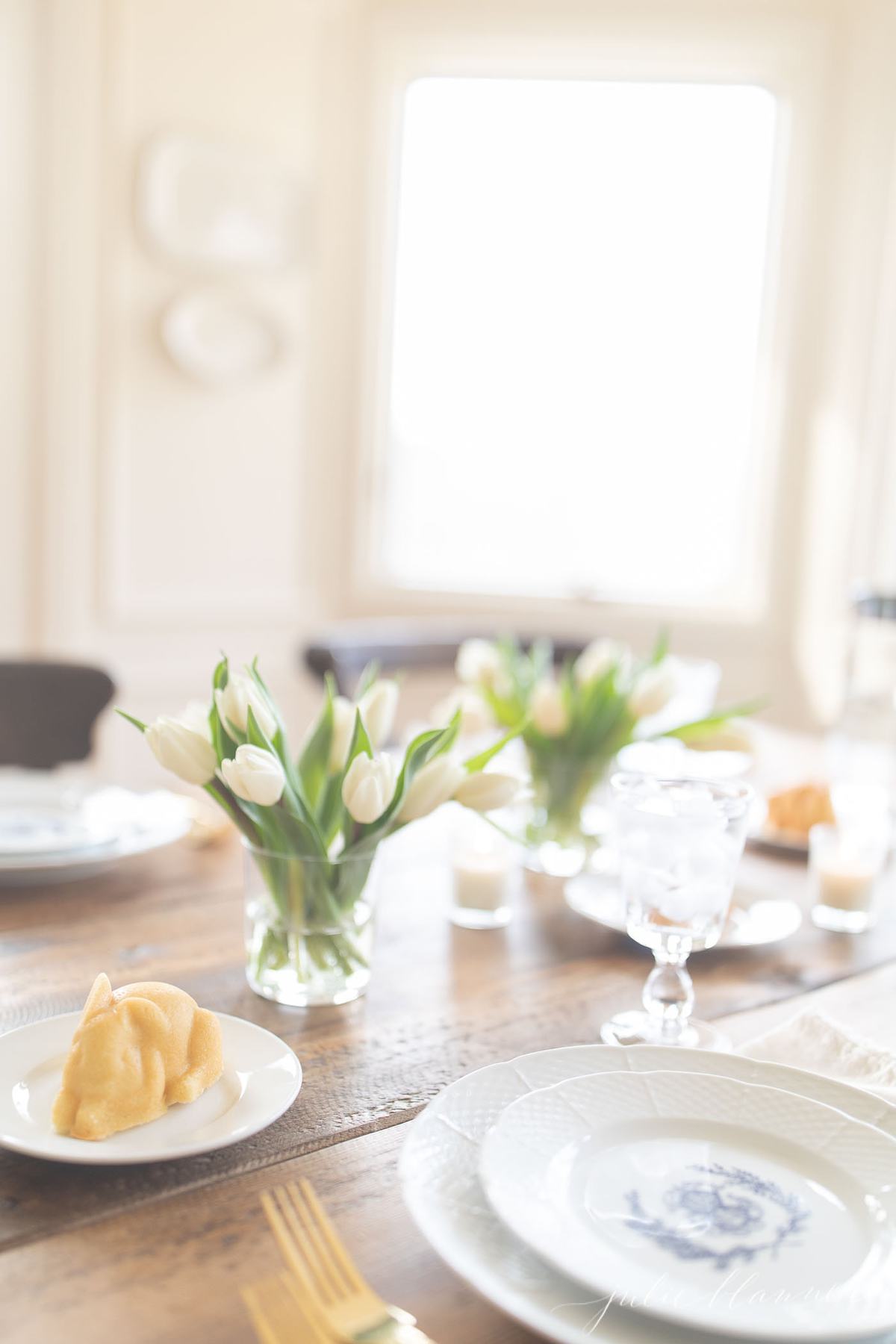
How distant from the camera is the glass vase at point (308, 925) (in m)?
1.00

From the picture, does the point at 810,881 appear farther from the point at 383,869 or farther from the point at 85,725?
the point at 85,725

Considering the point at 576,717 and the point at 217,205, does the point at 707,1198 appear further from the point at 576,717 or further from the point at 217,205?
the point at 217,205

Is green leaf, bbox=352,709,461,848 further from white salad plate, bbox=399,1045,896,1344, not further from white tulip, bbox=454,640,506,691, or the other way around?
white tulip, bbox=454,640,506,691

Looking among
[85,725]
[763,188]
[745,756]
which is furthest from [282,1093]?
[763,188]

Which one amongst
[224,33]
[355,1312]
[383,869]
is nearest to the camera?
[355,1312]

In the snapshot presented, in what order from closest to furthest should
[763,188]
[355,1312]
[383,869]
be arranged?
[355,1312] → [383,869] → [763,188]

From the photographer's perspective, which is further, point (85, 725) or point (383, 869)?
point (85, 725)

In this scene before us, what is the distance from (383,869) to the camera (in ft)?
4.57

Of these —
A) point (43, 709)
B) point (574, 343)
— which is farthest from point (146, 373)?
point (43, 709)

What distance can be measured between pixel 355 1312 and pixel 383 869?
2.63 ft

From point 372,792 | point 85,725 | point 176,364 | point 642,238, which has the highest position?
point 642,238

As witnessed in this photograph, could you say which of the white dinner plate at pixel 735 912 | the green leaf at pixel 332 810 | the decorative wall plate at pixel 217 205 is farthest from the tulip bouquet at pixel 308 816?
the decorative wall plate at pixel 217 205

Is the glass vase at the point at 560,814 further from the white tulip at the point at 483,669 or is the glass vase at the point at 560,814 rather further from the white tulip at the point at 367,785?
the white tulip at the point at 367,785

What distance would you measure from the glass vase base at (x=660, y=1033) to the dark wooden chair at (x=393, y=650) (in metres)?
1.28
